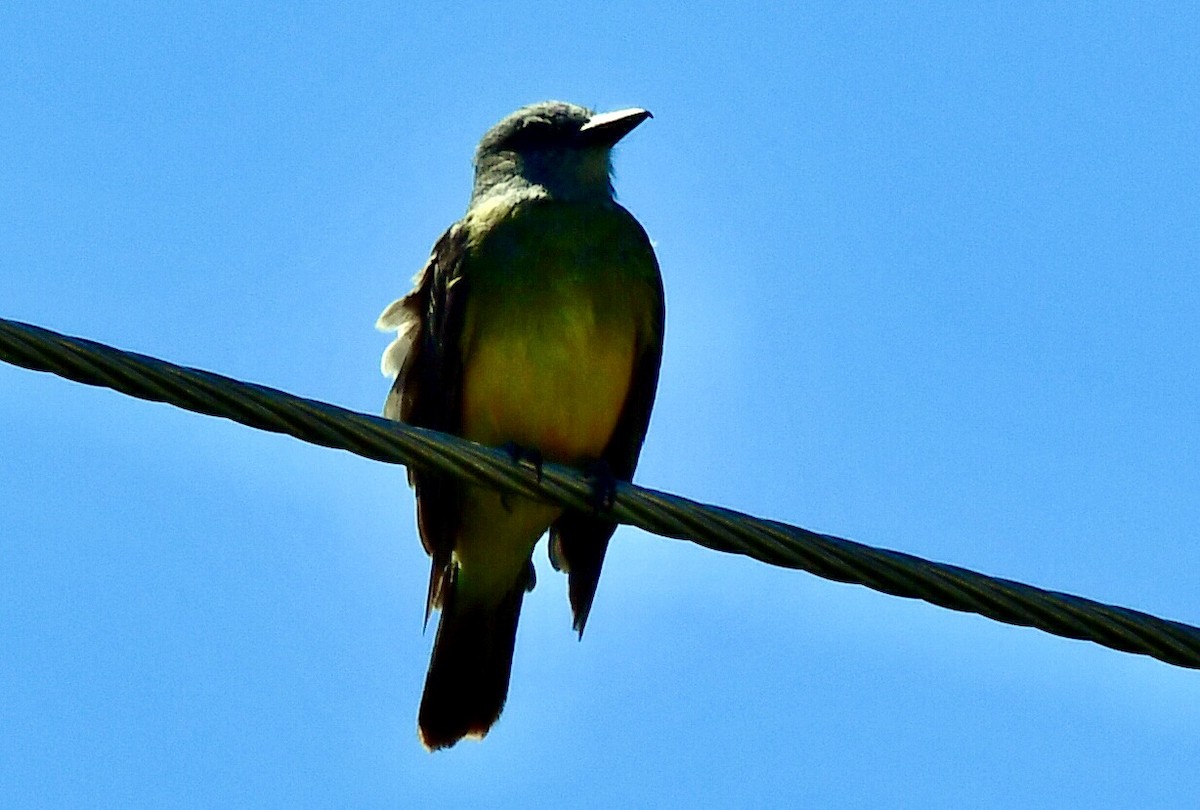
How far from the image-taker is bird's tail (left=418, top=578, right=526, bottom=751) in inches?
288

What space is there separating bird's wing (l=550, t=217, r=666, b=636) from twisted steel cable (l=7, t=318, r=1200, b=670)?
2790 millimetres

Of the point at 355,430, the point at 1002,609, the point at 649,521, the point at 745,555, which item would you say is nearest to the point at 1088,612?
the point at 1002,609

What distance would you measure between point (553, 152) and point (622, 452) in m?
1.42

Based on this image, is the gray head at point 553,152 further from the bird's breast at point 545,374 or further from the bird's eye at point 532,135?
the bird's breast at point 545,374

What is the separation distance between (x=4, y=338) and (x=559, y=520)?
3.75m

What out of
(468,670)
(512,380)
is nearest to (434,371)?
(512,380)

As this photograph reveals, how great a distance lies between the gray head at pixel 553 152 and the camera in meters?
7.84

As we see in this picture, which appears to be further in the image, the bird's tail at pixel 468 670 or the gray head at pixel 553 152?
the gray head at pixel 553 152

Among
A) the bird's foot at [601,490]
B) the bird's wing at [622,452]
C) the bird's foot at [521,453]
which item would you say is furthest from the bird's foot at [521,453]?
the bird's wing at [622,452]

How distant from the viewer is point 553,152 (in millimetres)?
8023

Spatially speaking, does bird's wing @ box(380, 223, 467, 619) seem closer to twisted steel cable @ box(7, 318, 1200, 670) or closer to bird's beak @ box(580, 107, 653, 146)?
bird's beak @ box(580, 107, 653, 146)

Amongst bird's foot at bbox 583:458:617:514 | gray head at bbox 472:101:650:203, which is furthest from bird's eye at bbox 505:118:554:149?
bird's foot at bbox 583:458:617:514

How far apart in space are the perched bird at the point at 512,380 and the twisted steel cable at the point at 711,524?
2.50m

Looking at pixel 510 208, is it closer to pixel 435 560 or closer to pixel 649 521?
pixel 435 560
